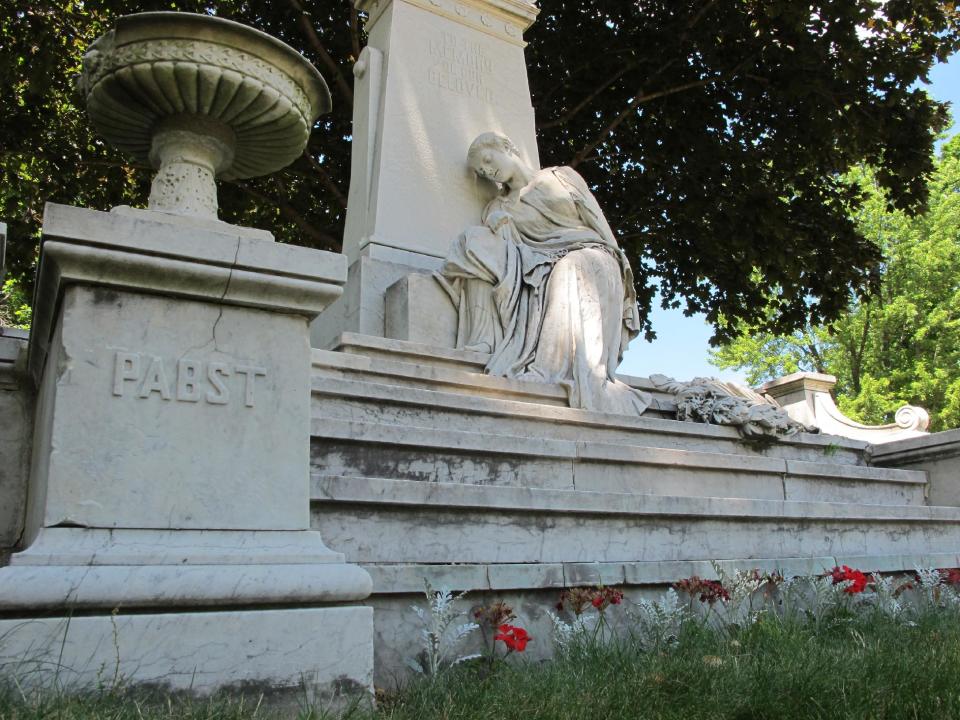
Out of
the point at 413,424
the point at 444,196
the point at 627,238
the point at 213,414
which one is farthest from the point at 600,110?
the point at 213,414

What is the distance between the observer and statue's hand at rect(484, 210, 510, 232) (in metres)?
8.19

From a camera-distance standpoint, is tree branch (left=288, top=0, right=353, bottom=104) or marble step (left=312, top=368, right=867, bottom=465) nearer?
marble step (left=312, top=368, right=867, bottom=465)

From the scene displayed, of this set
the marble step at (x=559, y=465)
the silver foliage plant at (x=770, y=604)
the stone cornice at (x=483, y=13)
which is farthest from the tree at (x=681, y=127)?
the silver foliage plant at (x=770, y=604)

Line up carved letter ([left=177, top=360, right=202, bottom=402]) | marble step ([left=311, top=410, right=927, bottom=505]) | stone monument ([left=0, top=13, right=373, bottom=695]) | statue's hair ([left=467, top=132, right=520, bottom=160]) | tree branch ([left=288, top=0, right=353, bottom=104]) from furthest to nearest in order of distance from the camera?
tree branch ([left=288, top=0, right=353, bottom=104]), statue's hair ([left=467, top=132, right=520, bottom=160]), marble step ([left=311, top=410, right=927, bottom=505]), carved letter ([left=177, top=360, right=202, bottom=402]), stone monument ([left=0, top=13, right=373, bottom=695])

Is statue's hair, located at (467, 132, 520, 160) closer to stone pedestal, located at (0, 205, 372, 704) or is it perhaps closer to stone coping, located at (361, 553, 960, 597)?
stone coping, located at (361, 553, 960, 597)

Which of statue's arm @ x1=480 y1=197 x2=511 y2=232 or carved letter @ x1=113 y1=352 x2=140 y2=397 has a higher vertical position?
statue's arm @ x1=480 y1=197 x2=511 y2=232

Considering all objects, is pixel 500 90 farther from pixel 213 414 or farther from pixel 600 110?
pixel 213 414

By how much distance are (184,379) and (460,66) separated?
23.2 ft

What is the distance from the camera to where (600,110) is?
14.9 meters

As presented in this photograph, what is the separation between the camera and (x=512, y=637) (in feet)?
12.0

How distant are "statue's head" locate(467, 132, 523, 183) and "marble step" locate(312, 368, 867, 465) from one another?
2.69 meters

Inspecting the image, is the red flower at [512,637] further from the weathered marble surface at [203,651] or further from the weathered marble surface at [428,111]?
the weathered marble surface at [428,111]

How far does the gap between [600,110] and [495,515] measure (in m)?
11.5

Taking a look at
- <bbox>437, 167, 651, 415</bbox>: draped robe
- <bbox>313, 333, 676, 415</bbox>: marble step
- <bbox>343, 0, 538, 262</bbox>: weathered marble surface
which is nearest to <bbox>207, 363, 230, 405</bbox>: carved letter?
<bbox>313, 333, 676, 415</bbox>: marble step
